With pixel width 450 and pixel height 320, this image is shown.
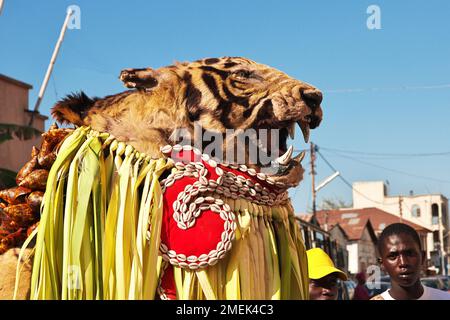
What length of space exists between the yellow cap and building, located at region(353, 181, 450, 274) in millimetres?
24735

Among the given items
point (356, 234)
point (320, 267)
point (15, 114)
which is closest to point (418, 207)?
point (356, 234)

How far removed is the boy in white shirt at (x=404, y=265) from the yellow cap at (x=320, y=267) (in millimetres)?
668

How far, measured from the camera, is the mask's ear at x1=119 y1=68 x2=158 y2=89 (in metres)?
2.04

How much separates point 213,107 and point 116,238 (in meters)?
0.49

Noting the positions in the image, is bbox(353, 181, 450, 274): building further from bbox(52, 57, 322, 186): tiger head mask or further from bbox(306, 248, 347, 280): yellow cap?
bbox(52, 57, 322, 186): tiger head mask

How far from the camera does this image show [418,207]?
32.8m

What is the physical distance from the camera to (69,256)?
1875mm

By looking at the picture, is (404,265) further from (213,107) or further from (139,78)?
(139,78)

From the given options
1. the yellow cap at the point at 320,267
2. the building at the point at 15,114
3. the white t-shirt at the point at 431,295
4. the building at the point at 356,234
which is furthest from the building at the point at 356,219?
the white t-shirt at the point at 431,295

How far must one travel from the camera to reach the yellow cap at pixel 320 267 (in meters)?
3.13

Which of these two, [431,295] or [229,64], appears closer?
[229,64]
